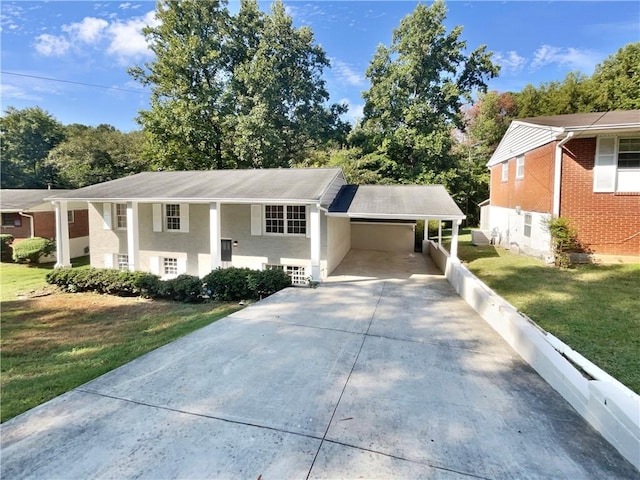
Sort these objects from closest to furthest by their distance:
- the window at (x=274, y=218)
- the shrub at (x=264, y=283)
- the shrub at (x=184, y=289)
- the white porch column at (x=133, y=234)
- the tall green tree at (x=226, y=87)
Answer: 1. the shrub at (x=264, y=283)
2. the shrub at (x=184, y=289)
3. the window at (x=274, y=218)
4. the white porch column at (x=133, y=234)
5. the tall green tree at (x=226, y=87)

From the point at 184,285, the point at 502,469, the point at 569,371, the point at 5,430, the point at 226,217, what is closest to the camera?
the point at 502,469

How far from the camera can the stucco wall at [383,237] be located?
1752 centimetres

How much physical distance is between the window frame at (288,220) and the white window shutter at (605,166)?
9953 millimetres

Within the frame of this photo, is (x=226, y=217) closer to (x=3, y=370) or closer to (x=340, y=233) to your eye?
(x=340, y=233)

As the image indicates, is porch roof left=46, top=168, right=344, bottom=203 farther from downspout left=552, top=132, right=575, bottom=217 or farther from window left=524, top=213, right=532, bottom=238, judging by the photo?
window left=524, top=213, right=532, bottom=238

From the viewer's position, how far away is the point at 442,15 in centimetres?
2266

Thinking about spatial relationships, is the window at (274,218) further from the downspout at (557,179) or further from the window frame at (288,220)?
the downspout at (557,179)

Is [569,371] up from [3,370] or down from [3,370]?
up

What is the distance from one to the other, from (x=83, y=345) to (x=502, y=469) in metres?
7.04

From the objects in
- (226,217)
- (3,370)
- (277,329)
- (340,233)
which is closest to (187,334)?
(277,329)

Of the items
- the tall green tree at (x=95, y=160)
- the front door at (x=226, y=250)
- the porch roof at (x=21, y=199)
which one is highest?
the tall green tree at (x=95, y=160)

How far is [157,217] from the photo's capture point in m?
13.4

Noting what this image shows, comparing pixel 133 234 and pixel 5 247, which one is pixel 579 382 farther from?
pixel 5 247

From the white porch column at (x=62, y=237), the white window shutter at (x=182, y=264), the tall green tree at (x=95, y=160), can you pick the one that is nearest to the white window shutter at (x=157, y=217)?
the white window shutter at (x=182, y=264)
